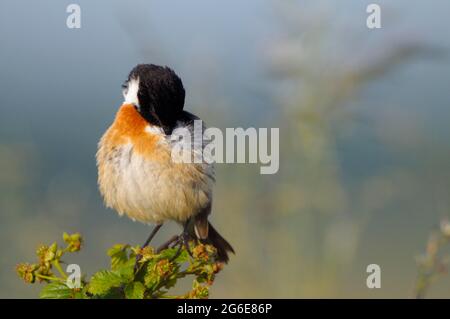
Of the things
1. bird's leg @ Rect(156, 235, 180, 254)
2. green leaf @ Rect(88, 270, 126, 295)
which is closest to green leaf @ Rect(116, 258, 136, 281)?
green leaf @ Rect(88, 270, 126, 295)

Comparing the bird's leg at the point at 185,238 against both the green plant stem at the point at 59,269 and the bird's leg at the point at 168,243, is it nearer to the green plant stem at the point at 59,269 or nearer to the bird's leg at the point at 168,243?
the bird's leg at the point at 168,243

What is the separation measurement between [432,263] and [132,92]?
165cm

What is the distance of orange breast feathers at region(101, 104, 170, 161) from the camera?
370 cm

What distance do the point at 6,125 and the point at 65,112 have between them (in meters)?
1.13

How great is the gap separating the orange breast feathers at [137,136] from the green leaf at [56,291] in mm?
1124

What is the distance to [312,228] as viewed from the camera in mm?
3070

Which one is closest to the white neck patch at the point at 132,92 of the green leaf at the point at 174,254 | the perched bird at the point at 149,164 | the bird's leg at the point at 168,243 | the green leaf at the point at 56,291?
the perched bird at the point at 149,164

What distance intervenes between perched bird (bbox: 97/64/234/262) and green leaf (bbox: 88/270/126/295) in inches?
36.4

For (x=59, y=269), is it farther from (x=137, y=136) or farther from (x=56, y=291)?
(x=137, y=136)

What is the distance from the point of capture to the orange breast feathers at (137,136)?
12.1ft

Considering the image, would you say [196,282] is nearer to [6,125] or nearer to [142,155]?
[142,155]

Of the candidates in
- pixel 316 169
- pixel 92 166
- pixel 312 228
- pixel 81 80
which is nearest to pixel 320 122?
pixel 316 169

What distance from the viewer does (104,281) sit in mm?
2689

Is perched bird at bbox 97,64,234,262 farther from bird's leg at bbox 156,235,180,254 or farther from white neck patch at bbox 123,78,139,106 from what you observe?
bird's leg at bbox 156,235,180,254
